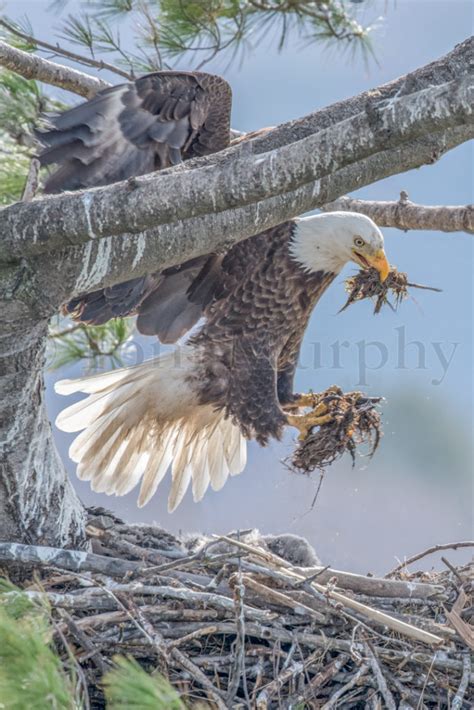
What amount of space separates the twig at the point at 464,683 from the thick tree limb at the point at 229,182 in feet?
4.24

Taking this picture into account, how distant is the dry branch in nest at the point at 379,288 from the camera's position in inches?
153

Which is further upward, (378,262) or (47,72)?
(47,72)

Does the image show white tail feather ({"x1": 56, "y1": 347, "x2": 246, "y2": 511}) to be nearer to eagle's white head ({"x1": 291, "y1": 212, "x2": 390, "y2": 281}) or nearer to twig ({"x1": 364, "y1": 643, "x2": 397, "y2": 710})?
eagle's white head ({"x1": 291, "y1": 212, "x2": 390, "y2": 281})

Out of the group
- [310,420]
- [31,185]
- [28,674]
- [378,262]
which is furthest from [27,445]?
[378,262]

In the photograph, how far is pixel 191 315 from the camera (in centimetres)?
407

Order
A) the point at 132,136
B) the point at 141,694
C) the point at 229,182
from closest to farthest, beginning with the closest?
the point at 141,694 → the point at 229,182 → the point at 132,136

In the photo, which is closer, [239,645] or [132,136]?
[239,645]

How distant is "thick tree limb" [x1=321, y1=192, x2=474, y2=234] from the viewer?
3.87m

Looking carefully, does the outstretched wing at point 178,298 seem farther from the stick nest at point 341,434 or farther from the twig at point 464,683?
the twig at point 464,683

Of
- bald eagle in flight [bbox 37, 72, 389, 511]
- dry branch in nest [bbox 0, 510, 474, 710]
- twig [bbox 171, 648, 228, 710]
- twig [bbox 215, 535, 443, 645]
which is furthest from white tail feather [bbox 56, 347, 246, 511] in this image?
twig [bbox 171, 648, 228, 710]

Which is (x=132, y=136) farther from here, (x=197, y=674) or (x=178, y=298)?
(x=197, y=674)

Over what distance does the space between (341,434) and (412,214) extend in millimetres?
969

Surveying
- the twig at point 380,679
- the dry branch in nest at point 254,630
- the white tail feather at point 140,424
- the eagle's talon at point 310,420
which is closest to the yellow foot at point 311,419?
the eagle's talon at point 310,420

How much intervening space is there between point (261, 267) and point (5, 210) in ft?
5.52
